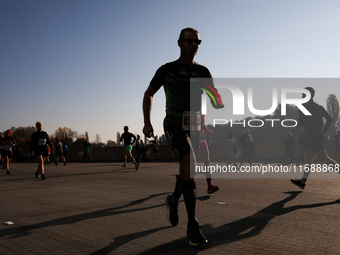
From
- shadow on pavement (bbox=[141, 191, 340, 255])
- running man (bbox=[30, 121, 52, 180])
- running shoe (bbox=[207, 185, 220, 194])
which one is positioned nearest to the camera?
shadow on pavement (bbox=[141, 191, 340, 255])

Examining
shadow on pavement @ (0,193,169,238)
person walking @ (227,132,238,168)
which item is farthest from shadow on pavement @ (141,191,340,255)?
person walking @ (227,132,238,168)

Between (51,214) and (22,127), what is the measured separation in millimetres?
154691

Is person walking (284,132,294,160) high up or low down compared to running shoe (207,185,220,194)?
up

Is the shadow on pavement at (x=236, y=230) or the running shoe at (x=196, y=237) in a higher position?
the running shoe at (x=196, y=237)

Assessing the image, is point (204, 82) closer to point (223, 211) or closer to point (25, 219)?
point (223, 211)

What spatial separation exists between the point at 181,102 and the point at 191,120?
223mm

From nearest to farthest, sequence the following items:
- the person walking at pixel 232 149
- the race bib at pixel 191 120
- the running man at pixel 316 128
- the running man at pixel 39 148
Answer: the race bib at pixel 191 120 → the running man at pixel 316 128 → the running man at pixel 39 148 → the person walking at pixel 232 149

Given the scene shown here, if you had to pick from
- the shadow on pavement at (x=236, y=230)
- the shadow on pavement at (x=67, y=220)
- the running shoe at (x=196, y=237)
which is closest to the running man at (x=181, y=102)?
the running shoe at (x=196, y=237)

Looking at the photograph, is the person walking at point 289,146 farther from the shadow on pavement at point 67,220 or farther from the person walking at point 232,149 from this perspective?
the shadow on pavement at point 67,220

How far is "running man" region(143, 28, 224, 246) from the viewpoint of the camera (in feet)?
11.9

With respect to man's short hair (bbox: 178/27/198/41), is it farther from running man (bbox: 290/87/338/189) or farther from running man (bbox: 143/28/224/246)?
running man (bbox: 290/87/338/189)

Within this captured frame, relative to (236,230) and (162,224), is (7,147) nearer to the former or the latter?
(162,224)

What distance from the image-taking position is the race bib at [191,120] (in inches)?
147

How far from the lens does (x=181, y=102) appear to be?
376cm
